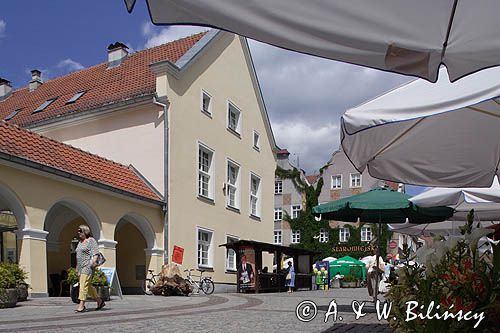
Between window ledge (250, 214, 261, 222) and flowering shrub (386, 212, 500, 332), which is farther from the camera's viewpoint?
window ledge (250, 214, 261, 222)

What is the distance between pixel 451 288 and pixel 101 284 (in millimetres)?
11970

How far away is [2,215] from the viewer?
903 inches

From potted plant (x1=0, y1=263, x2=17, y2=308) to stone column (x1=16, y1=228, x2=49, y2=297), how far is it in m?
1.61

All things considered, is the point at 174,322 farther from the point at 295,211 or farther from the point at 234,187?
the point at 295,211

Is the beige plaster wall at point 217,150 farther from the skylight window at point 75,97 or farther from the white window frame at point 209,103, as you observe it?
the skylight window at point 75,97

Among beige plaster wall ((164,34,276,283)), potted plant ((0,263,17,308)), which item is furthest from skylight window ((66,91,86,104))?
potted plant ((0,263,17,308))

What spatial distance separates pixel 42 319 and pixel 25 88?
79.4 ft

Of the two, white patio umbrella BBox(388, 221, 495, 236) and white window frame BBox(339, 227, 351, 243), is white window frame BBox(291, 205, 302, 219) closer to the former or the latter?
white window frame BBox(339, 227, 351, 243)

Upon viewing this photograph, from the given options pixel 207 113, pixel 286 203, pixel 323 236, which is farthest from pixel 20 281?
pixel 286 203

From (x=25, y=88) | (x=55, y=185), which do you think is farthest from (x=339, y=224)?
(x=55, y=185)

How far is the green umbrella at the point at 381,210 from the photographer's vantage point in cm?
802

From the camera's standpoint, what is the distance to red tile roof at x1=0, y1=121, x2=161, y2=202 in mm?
14117

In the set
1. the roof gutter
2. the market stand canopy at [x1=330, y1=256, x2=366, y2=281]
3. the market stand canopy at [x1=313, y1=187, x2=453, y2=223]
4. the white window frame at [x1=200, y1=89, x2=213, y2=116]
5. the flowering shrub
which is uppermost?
the white window frame at [x1=200, y1=89, x2=213, y2=116]

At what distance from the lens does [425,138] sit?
4.66 meters
